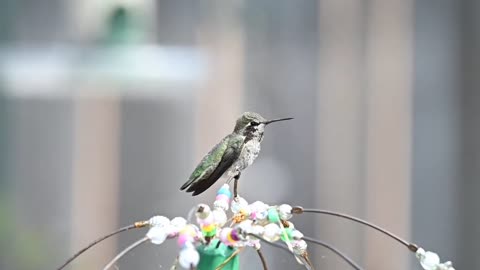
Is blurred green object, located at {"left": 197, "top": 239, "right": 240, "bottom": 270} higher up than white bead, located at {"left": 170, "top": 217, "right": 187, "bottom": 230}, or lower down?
lower down

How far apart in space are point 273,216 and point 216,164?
8 cm

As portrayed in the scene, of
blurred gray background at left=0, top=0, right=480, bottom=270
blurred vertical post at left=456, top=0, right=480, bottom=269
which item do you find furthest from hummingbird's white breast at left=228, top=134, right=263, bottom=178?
blurred vertical post at left=456, top=0, right=480, bottom=269

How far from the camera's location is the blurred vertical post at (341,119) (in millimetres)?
1582

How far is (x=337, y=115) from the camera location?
5.27ft

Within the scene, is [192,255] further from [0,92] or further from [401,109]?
[0,92]

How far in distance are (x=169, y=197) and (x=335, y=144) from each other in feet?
1.33

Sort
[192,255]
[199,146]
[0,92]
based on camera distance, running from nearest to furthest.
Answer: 1. [192,255]
2. [199,146]
3. [0,92]

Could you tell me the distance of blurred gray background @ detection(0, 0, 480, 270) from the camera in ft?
5.18

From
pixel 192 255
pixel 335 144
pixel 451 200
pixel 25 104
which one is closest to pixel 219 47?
pixel 335 144

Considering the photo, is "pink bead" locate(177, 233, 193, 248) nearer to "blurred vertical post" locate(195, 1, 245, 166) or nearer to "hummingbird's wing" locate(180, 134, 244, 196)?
"hummingbird's wing" locate(180, 134, 244, 196)

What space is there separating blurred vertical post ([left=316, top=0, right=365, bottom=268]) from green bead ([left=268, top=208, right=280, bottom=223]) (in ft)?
3.52

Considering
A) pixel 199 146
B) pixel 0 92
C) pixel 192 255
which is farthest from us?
pixel 0 92

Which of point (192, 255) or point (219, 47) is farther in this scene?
point (219, 47)

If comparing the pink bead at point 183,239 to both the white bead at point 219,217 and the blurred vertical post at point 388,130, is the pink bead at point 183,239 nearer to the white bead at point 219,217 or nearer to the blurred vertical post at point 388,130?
the white bead at point 219,217
